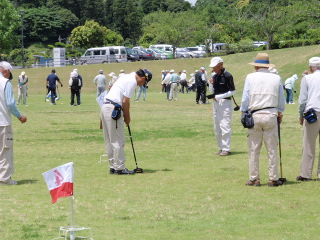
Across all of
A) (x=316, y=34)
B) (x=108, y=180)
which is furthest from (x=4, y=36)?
(x=108, y=180)

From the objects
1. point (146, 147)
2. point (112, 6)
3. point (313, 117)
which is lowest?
point (146, 147)

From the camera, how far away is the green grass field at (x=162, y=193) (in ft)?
23.9

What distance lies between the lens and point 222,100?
43.9ft

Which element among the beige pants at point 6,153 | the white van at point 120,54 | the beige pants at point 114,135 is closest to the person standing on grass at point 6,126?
the beige pants at point 6,153

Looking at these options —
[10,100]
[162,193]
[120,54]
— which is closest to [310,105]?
[162,193]

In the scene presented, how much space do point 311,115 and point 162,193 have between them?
105 inches

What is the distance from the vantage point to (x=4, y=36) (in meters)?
84.8

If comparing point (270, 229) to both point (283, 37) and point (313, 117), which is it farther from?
point (283, 37)

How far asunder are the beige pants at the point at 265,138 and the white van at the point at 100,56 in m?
55.4

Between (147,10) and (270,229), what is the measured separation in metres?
138

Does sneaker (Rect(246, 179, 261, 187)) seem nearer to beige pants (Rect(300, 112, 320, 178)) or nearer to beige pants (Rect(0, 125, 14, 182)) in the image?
beige pants (Rect(300, 112, 320, 178))

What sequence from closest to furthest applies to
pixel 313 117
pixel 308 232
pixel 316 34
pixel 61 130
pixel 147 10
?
1. pixel 308 232
2. pixel 313 117
3. pixel 61 130
4. pixel 316 34
5. pixel 147 10

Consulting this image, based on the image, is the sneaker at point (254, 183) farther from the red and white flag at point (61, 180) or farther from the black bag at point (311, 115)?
the red and white flag at point (61, 180)

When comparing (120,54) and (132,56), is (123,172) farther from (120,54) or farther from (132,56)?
(120,54)
